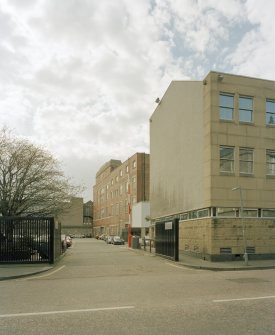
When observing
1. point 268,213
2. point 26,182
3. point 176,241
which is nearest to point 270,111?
point 268,213

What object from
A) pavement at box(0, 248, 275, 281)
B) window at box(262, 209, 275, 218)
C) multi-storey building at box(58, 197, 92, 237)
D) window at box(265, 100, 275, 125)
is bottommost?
multi-storey building at box(58, 197, 92, 237)

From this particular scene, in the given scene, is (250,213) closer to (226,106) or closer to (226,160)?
(226,160)

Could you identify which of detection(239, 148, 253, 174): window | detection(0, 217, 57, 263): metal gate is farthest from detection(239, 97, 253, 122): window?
detection(0, 217, 57, 263): metal gate

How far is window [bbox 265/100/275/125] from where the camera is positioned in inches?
1036

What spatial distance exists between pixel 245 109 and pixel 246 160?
10.3 feet

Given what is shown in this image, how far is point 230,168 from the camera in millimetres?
25016

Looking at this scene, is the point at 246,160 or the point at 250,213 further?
the point at 246,160

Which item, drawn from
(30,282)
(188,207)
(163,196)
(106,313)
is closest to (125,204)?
(163,196)

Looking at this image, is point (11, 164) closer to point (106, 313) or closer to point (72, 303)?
point (72, 303)

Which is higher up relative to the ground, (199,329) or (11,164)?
(11,164)

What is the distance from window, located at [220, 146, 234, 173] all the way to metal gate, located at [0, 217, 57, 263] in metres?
10.3

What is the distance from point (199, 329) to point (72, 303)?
394cm

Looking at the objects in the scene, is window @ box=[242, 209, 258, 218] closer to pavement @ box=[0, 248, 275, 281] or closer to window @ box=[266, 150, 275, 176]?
window @ box=[266, 150, 275, 176]

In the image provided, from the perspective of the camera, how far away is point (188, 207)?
28312 millimetres
